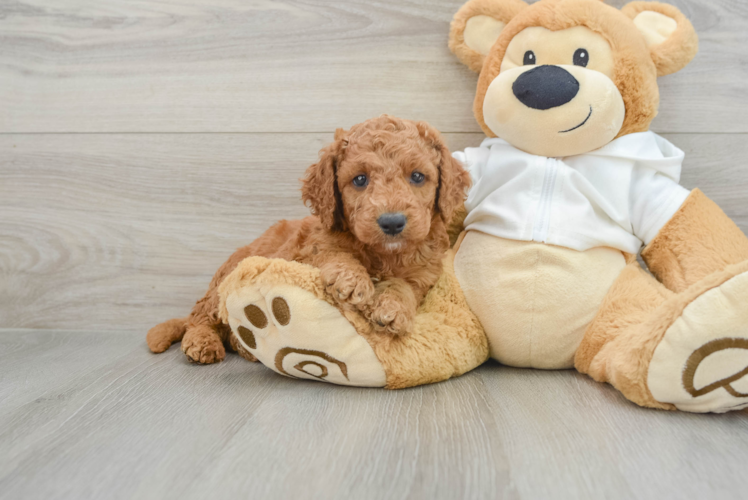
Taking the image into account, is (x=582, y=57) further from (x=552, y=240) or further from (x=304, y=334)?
(x=304, y=334)

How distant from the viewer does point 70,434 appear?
0.87 metres

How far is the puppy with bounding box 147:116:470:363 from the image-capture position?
3.10ft

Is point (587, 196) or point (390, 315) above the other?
point (587, 196)

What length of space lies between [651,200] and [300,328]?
81 cm

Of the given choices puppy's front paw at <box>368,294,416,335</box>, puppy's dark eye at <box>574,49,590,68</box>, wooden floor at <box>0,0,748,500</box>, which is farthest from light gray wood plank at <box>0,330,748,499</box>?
puppy's dark eye at <box>574,49,590,68</box>

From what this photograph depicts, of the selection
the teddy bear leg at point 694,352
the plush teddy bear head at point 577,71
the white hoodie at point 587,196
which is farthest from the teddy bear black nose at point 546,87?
the teddy bear leg at point 694,352

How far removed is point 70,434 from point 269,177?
816 millimetres

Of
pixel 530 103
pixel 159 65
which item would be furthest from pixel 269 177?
pixel 530 103

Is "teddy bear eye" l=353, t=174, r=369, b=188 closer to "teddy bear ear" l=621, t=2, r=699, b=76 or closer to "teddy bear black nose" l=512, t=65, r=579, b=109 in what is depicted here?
"teddy bear black nose" l=512, t=65, r=579, b=109

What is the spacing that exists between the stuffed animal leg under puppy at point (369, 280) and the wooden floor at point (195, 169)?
70 millimetres

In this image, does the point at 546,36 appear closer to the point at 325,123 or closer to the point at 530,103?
the point at 530,103

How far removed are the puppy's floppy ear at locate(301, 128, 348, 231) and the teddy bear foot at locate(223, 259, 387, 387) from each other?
13 cm

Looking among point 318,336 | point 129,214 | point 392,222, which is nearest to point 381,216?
point 392,222

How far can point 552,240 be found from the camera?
1.07 m
